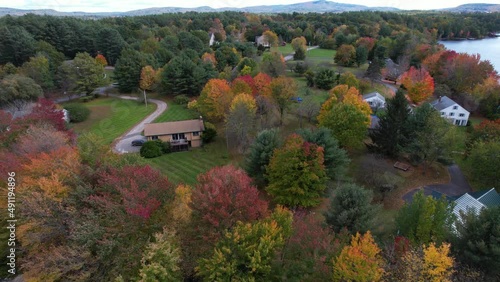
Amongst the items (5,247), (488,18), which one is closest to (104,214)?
(5,247)

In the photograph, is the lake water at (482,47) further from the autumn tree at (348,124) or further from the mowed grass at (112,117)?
the mowed grass at (112,117)

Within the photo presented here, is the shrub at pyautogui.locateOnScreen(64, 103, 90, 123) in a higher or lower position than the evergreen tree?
lower

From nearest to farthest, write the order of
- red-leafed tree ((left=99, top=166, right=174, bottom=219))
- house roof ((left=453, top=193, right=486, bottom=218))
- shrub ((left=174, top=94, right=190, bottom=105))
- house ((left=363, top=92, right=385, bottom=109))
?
1. red-leafed tree ((left=99, top=166, right=174, bottom=219))
2. house roof ((left=453, top=193, right=486, bottom=218))
3. house ((left=363, top=92, right=385, bottom=109))
4. shrub ((left=174, top=94, right=190, bottom=105))

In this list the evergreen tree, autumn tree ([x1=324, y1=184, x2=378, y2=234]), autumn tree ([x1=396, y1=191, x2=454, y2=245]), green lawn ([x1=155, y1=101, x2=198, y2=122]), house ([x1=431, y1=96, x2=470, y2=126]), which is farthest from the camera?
green lawn ([x1=155, y1=101, x2=198, y2=122])

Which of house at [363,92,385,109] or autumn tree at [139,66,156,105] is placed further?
autumn tree at [139,66,156,105]

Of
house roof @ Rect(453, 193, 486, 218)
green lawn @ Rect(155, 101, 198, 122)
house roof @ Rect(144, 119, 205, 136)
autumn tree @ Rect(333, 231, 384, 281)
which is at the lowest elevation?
green lawn @ Rect(155, 101, 198, 122)

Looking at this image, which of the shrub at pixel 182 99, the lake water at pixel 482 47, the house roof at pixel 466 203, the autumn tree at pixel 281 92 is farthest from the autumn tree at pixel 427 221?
the lake water at pixel 482 47

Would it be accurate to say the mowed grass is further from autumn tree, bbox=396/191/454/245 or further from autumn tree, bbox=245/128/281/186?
autumn tree, bbox=396/191/454/245

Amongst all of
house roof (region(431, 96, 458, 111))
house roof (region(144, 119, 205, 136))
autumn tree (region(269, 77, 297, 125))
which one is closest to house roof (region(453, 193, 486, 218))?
autumn tree (region(269, 77, 297, 125))
